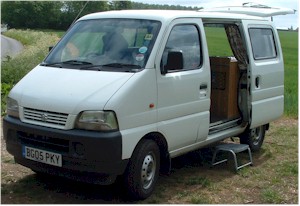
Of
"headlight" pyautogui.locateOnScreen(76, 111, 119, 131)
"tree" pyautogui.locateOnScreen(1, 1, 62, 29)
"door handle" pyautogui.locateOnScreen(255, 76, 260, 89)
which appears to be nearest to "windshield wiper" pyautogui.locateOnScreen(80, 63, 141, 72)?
"headlight" pyautogui.locateOnScreen(76, 111, 119, 131)

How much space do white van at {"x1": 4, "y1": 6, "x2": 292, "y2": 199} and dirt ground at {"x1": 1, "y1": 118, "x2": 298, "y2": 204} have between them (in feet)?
1.09

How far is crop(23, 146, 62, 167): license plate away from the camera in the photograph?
4621mm

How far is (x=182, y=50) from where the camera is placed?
18.1 feet

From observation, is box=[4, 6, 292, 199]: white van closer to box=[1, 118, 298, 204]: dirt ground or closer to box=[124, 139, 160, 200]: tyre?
box=[124, 139, 160, 200]: tyre

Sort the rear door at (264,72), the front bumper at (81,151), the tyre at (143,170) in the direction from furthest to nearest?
the rear door at (264,72)
the tyre at (143,170)
the front bumper at (81,151)

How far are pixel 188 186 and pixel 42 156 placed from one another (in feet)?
5.96

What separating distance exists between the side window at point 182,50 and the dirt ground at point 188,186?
4.62ft

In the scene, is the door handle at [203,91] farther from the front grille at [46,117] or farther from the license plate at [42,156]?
the license plate at [42,156]

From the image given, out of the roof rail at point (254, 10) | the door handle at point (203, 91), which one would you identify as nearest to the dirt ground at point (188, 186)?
the door handle at point (203, 91)

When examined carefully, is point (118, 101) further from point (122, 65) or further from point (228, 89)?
point (228, 89)

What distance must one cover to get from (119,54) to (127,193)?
5.00ft

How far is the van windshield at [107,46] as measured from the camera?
5.06 m

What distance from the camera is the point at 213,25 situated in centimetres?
659

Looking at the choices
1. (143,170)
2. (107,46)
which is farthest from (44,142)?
(107,46)
